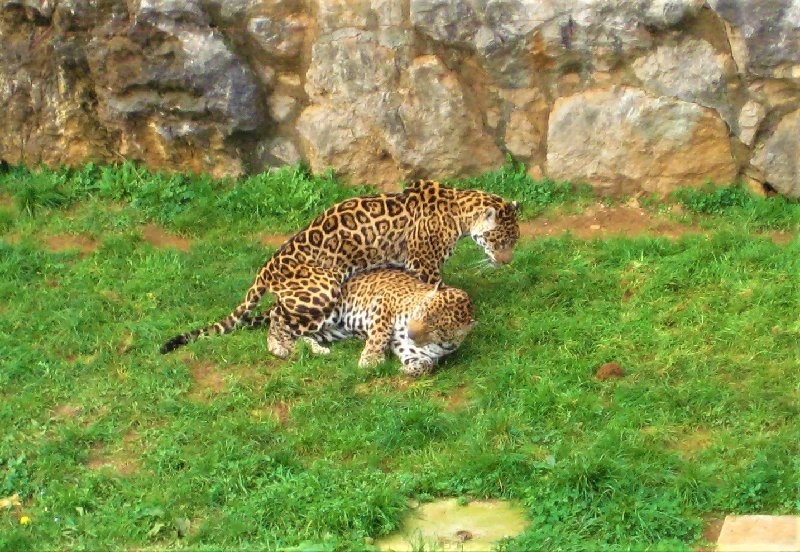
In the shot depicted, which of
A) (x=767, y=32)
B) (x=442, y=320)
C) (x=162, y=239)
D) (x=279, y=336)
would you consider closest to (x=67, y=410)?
(x=279, y=336)

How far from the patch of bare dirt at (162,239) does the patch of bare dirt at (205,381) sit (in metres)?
2.28

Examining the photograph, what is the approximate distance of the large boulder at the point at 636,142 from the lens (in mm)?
11133

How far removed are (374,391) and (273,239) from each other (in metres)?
3.08

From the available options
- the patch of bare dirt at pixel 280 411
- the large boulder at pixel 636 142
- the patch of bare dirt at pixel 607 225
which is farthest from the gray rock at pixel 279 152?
the patch of bare dirt at pixel 280 411

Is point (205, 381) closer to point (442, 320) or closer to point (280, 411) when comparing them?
point (280, 411)

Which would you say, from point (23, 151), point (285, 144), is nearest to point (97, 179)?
point (23, 151)

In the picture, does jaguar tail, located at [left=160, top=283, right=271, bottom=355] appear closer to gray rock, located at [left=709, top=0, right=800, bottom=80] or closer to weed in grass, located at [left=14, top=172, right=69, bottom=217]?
weed in grass, located at [left=14, top=172, right=69, bottom=217]

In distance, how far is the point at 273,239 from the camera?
457 inches

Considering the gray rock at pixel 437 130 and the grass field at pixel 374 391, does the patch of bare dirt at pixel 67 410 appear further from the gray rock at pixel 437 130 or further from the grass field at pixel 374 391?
the gray rock at pixel 437 130

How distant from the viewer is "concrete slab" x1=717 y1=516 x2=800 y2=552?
6598 millimetres

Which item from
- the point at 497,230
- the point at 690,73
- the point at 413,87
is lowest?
the point at 497,230

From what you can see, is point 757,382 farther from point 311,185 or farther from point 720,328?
point 311,185

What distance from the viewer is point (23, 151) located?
12.6 m

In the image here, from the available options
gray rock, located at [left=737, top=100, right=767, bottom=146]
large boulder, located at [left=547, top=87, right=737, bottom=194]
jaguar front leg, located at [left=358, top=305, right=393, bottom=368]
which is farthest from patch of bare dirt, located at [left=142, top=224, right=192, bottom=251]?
gray rock, located at [left=737, top=100, right=767, bottom=146]
